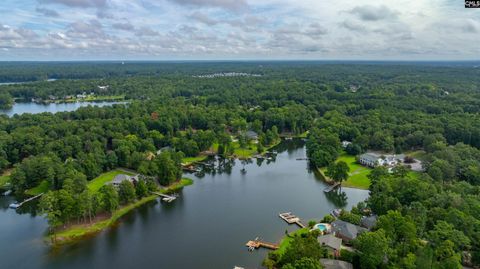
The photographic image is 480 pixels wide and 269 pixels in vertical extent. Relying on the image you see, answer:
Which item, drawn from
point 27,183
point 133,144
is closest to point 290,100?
point 133,144

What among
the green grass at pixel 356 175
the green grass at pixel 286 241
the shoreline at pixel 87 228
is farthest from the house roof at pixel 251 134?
the green grass at pixel 286 241

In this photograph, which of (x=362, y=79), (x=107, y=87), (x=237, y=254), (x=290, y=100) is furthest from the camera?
(x=362, y=79)

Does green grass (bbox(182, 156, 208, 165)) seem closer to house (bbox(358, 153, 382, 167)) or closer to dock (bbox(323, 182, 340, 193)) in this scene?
dock (bbox(323, 182, 340, 193))

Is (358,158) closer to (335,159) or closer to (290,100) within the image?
(335,159)

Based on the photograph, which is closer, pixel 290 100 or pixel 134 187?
pixel 134 187

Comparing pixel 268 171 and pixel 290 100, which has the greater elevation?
pixel 290 100
